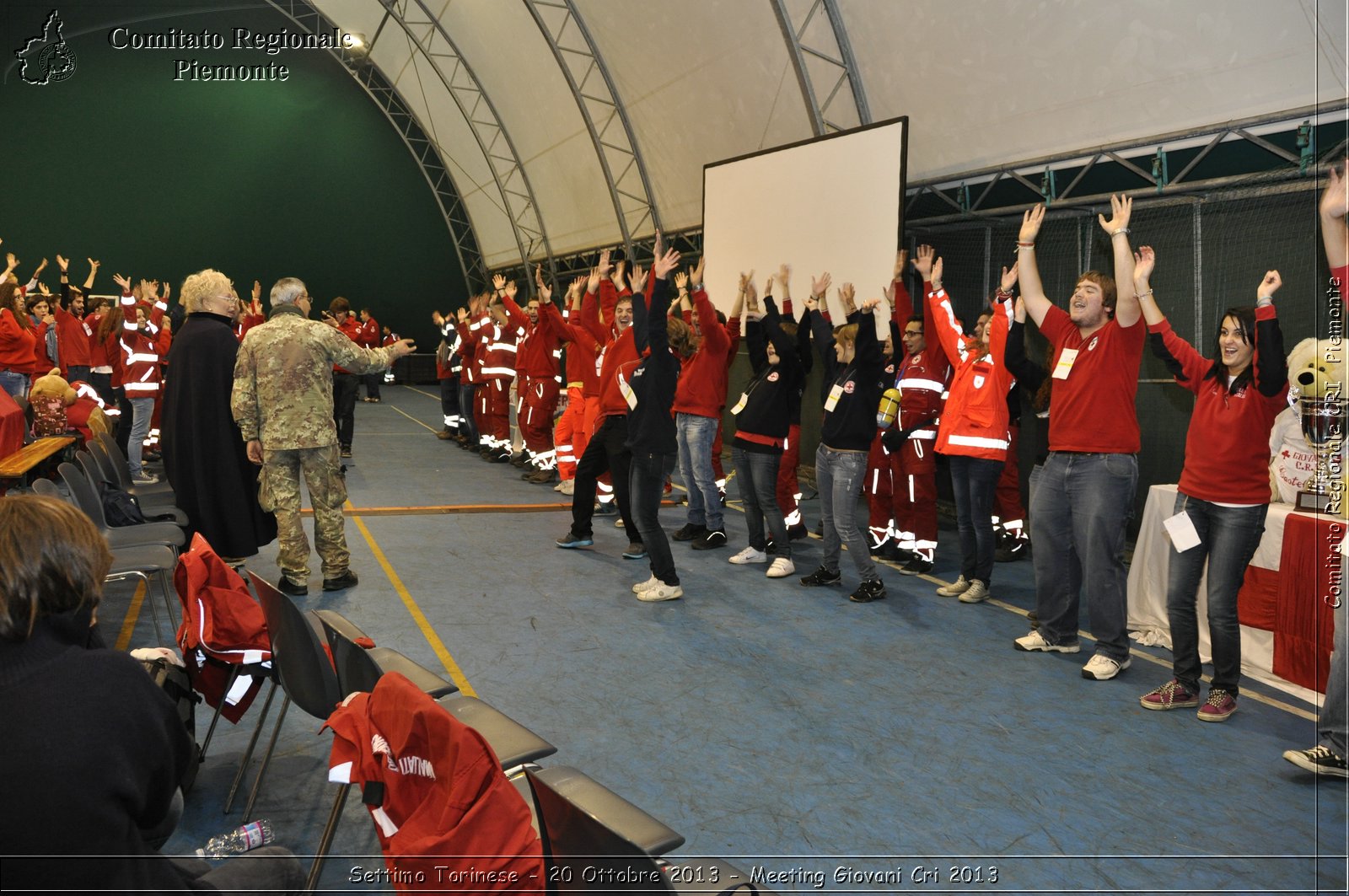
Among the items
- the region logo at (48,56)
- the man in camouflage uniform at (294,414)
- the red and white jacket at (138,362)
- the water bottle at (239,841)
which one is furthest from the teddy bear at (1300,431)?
the region logo at (48,56)

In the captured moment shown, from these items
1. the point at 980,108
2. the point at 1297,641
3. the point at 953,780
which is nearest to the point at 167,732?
the point at 953,780

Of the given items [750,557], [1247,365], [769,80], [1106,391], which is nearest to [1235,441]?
[1247,365]

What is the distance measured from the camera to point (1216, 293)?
640cm

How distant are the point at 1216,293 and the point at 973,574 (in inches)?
105

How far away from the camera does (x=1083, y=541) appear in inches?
176

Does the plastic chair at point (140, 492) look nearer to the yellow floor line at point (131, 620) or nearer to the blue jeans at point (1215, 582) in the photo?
the yellow floor line at point (131, 620)

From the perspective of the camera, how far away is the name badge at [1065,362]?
4.43 meters

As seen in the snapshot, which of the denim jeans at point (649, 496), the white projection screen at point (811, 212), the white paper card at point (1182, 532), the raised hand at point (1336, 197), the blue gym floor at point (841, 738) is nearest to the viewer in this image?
the raised hand at point (1336, 197)

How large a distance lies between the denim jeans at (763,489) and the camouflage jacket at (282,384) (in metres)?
2.74

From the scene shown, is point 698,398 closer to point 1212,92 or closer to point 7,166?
point 1212,92

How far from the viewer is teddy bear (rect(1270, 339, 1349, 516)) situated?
160 inches

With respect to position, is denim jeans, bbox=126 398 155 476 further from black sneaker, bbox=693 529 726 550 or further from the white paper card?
the white paper card

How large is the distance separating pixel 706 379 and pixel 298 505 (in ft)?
9.59

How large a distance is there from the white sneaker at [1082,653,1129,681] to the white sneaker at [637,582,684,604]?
2.32 meters
